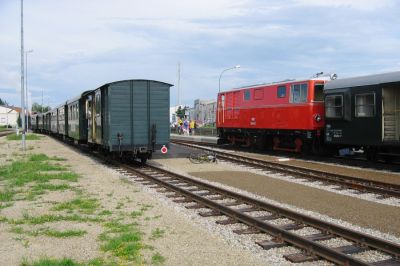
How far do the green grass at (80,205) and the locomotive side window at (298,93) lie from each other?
12152mm

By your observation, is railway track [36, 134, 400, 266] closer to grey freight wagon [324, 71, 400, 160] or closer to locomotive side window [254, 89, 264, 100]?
grey freight wagon [324, 71, 400, 160]

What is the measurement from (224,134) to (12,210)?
63.3 feet

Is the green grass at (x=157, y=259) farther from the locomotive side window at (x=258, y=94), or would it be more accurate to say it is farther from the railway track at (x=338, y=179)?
the locomotive side window at (x=258, y=94)

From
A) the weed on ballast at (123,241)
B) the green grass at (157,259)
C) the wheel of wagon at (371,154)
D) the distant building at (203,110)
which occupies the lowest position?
the green grass at (157,259)

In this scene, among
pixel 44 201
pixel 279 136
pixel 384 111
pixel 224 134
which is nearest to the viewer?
pixel 44 201

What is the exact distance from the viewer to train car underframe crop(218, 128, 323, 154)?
2002 centimetres

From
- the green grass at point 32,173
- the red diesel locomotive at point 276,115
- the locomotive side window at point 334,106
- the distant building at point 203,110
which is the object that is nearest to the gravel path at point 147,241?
the green grass at point 32,173

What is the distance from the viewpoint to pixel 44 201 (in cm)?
1026

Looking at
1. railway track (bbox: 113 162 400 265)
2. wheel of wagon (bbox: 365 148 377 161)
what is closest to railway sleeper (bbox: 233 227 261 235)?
railway track (bbox: 113 162 400 265)

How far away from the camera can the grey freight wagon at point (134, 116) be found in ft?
54.6

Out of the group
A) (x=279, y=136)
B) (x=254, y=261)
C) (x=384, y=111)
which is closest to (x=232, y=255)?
(x=254, y=261)

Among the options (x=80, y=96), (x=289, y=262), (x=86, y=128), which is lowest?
(x=289, y=262)

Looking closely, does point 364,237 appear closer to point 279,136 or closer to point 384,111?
point 384,111

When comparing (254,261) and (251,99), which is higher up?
(251,99)
